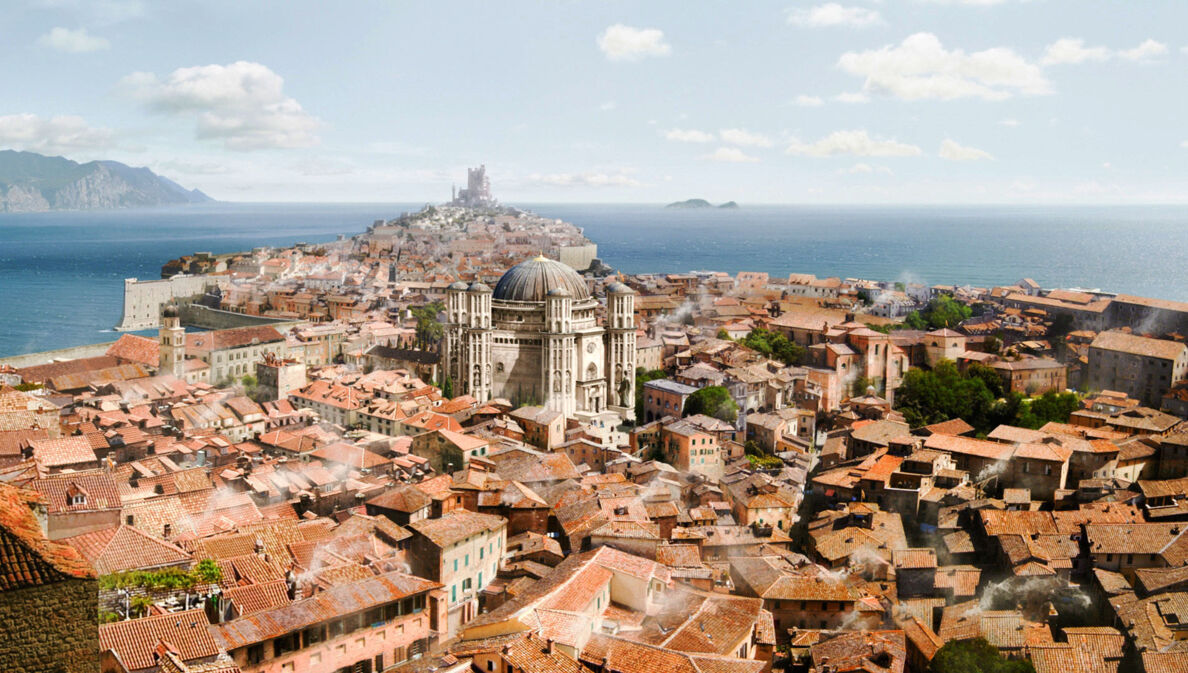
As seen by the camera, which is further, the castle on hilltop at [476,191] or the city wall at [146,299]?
the castle on hilltop at [476,191]

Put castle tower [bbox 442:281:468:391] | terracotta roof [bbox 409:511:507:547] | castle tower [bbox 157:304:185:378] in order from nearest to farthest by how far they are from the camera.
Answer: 1. terracotta roof [bbox 409:511:507:547]
2. castle tower [bbox 442:281:468:391]
3. castle tower [bbox 157:304:185:378]

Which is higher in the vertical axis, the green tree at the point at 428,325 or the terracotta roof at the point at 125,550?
the terracotta roof at the point at 125,550

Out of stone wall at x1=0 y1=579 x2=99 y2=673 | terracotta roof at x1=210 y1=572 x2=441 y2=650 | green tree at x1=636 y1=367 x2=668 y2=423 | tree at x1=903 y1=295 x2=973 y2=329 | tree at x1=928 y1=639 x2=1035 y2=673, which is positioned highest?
stone wall at x1=0 y1=579 x2=99 y2=673

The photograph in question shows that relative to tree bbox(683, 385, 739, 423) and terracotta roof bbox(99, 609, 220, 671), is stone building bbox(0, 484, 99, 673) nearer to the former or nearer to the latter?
terracotta roof bbox(99, 609, 220, 671)

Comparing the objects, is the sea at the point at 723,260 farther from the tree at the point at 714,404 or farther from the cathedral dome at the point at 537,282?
the tree at the point at 714,404

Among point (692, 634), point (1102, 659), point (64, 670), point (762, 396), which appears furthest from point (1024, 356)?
point (64, 670)

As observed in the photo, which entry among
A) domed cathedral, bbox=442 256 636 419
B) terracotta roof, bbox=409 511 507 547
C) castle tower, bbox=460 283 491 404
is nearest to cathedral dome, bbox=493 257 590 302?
domed cathedral, bbox=442 256 636 419

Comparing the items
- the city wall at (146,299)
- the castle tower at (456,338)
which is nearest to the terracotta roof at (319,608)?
the castle tower at (456,338)

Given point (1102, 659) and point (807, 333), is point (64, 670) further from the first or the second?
point (807, 333)
